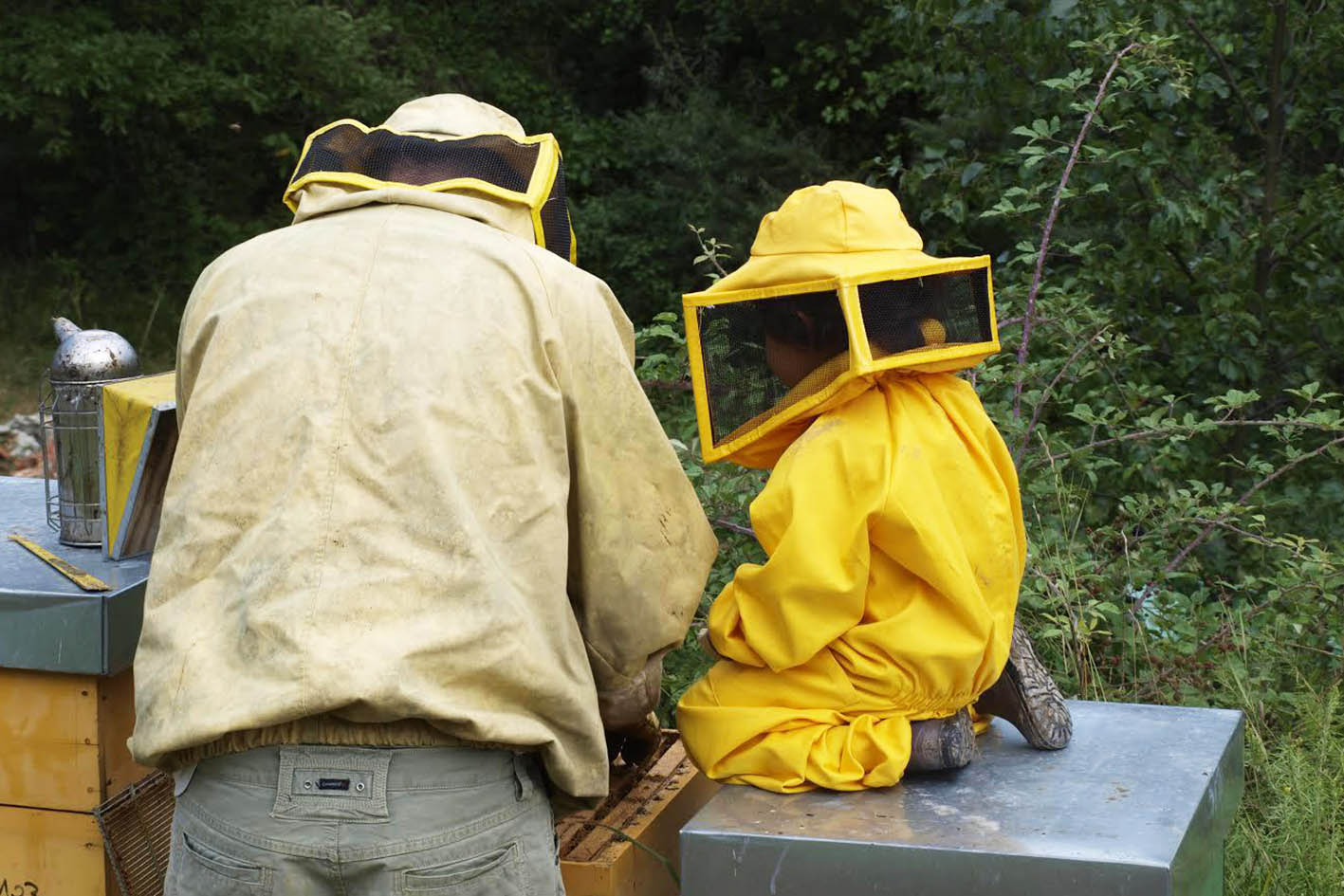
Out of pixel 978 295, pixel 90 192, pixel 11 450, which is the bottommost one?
pixel 11 450

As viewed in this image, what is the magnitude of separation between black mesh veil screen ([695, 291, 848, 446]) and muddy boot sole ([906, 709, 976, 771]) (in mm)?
605

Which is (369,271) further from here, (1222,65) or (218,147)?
(218,147)

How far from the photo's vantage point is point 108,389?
2.89 m

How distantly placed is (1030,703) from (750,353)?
32.0 inches

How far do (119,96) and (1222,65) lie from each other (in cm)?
903

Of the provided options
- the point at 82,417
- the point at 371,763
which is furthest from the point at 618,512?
the point at 82,417

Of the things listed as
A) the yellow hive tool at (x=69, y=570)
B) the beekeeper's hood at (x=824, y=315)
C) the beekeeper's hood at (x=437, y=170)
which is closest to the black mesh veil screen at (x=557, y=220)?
the beekeeper's hood at (x=437, y=170)

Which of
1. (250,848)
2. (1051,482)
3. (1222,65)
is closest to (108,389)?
(250,848)

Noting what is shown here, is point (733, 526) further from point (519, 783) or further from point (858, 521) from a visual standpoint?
A: point (519, 783)

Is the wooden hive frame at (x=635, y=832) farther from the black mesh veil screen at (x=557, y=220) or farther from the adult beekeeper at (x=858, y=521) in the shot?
the black mesh veil screen at (x=557, y=220)

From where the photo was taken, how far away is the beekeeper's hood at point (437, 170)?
230cm

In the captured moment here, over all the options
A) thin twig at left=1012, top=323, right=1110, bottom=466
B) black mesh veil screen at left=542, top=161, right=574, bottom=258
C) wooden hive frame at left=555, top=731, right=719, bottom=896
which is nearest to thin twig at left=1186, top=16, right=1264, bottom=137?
thin twig at left=1012, top=323, right=1110, bottom=466

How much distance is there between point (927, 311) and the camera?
2.56 m

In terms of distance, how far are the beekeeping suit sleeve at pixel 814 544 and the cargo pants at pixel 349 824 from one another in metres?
0.56
